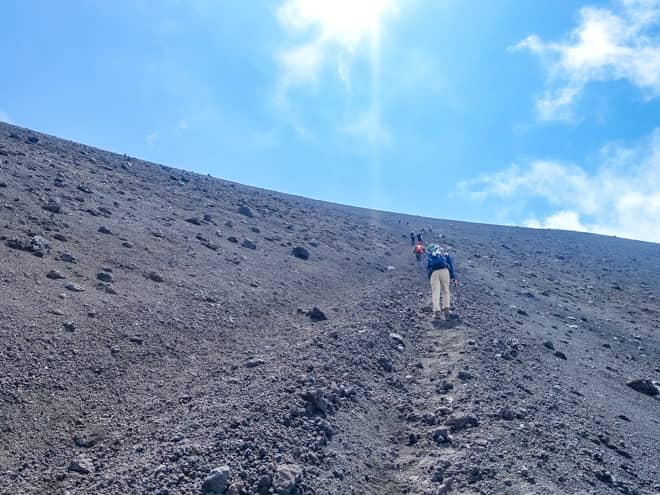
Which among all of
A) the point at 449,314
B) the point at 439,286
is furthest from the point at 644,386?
the point at 439,286

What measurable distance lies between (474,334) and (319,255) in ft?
30.1

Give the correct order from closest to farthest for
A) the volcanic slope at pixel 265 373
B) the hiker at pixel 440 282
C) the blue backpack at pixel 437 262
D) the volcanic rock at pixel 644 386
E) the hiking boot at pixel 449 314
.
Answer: the volcanic slope at pixel 265 373
the volcanic rock at pixel 644 386
the hiking boot at pixel 449 314
the hiker at pixel 440 282
the blue backpack at pixel 437 262

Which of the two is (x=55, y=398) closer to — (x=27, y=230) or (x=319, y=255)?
(x=27, y=230)

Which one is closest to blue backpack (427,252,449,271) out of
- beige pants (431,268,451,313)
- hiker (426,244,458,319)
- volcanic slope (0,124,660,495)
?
hiker (426,244,458,319)

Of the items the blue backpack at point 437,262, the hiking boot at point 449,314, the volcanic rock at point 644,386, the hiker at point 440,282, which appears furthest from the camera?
the blue backpack at point 437,262

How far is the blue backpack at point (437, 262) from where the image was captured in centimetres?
1282

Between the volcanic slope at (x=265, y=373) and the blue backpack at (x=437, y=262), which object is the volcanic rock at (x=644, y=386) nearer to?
the volcanic slope at (x=265, y=373)

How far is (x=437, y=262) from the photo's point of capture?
1288 cm

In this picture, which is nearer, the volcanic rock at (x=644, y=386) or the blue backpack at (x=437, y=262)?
the volcanic rock at (x=644, y=386)

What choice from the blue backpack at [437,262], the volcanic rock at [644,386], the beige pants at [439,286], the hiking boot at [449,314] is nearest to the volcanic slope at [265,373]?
the volcanic rock at [644,386]

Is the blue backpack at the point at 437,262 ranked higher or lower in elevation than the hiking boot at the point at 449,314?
higher

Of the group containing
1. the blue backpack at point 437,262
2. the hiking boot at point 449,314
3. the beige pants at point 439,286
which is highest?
the blue backpack at point 437,262

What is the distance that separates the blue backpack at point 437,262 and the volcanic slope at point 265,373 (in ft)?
4.05

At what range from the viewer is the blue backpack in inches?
505
